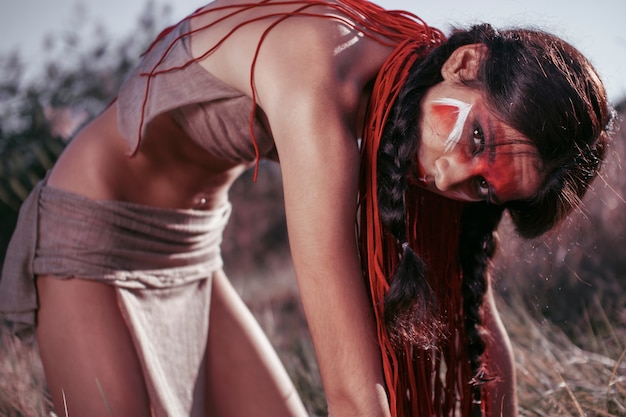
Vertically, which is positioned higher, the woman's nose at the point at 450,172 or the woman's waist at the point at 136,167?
the woman's nose at the point at 450,172

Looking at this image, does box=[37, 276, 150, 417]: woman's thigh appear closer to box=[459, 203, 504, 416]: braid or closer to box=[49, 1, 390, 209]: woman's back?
box=[49, 1, 390, 209]: woman's back

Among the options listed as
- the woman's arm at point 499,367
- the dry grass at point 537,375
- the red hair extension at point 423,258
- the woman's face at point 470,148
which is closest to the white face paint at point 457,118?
the woman's face at point 470,148

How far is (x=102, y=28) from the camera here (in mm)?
5898

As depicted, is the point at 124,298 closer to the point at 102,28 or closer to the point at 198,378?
the point at 198,378

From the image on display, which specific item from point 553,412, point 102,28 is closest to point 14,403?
point 553,412

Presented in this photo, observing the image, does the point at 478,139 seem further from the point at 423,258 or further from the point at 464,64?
the point at 423,258

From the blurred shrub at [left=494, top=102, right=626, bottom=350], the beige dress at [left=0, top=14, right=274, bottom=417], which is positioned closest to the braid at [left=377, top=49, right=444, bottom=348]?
the beige dress at [left=0, top=14, right=274, bottom=417]

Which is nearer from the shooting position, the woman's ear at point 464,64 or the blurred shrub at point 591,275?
the woman's ear at point 464,64

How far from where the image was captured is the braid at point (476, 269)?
1729mm

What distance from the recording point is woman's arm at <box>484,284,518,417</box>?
1.74 meters

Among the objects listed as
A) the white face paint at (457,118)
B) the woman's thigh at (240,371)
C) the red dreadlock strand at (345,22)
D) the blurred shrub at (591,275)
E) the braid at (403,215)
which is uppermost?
the red dreadlock strand at (345,22)

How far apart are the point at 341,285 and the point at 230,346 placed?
794 millimetres

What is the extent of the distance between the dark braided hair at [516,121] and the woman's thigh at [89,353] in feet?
1.96

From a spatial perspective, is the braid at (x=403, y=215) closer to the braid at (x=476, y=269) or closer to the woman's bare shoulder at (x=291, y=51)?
the woman's bare shoulder at (x=291, y=51)
